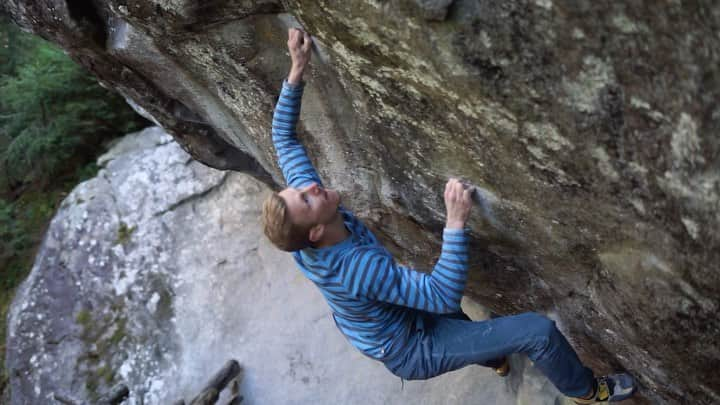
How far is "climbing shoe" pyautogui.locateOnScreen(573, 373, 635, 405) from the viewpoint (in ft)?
11.7

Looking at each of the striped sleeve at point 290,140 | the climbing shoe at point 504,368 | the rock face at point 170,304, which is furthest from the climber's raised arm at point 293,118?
the rock face at point 170,304

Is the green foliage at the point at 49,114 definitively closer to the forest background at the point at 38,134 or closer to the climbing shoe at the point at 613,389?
the forest background at the point at 38,134

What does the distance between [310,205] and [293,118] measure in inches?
25.6

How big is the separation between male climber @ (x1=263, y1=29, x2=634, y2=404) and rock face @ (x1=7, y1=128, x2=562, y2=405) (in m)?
2.75

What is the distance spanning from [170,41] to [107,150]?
6.20m

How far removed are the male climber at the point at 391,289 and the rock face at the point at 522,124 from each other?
241 mm

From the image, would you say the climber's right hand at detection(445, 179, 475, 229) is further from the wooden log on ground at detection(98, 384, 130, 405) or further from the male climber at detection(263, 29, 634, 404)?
the wooden log on ground at detection(98, 384, 130, 405)

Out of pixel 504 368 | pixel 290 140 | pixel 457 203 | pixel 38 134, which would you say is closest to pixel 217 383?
pixel 504 368

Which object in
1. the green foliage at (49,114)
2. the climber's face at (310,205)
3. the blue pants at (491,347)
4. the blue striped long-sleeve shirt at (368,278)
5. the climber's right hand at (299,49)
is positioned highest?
the climber's right hand at (299,49)

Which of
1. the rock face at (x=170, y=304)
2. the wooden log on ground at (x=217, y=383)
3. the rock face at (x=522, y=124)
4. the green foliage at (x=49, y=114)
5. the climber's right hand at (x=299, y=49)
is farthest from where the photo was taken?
the green foliage at (x=49, y=114)

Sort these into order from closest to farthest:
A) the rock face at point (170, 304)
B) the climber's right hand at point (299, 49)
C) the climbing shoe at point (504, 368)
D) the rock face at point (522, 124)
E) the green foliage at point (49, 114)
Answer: the rock face at point (522, 124) → the climber's right hand at point (299, 49) → the climbing shoe at point (504, 368) → the rock face at point (170, 304) → the green foliage at point (49, 114)

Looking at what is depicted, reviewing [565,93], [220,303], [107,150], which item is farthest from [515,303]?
[107,150]

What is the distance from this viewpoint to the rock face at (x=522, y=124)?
7.14ft

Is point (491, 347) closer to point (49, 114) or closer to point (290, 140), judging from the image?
point (290, 140)
